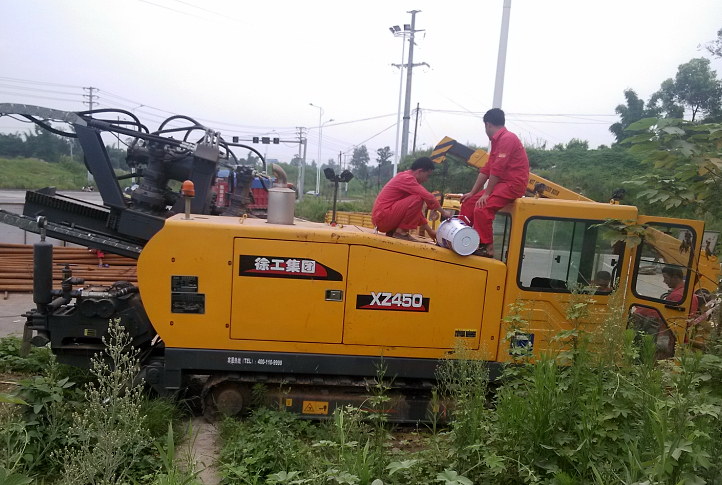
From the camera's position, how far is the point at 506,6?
9547 mm

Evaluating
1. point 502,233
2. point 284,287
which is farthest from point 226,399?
point 502,233

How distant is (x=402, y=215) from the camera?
4891 millimetres

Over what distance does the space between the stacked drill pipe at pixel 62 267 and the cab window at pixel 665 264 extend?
928cm

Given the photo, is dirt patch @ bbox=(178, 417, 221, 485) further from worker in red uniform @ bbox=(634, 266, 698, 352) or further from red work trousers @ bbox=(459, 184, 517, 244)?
worker in red uniform @ bbox=(634, 266, 698, 352)

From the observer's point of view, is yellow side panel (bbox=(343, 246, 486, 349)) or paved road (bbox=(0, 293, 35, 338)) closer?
yellow side panel (bbox=(343, 246, 486, 349))

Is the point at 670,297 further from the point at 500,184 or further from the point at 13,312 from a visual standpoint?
the point at 13,312

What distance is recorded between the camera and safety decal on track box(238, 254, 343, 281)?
4.38 meters

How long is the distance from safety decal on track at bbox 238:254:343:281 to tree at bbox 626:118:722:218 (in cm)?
265

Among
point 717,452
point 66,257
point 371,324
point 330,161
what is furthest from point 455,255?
point 330,161

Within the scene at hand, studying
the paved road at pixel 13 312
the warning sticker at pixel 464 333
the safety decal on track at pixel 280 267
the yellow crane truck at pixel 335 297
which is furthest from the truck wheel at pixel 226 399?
the paved road at pixel 13 312

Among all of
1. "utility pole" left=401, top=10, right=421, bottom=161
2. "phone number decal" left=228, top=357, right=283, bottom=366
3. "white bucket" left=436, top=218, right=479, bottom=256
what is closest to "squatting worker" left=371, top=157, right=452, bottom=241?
"white bucket" left=436, top=218, right=479, bottom=256

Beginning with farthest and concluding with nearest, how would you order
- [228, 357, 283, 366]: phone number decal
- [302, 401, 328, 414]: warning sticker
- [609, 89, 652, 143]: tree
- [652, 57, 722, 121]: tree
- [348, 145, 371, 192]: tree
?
[348, 145, 371, 192]: tree < [609, 89, 652, 143]: tree < [652, 57, 722, 121]: tree < [302, 401, 328, 414]: warning sticker < [228, 357, 283, 366]: phone number decal

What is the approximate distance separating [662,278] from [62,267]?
11150mm

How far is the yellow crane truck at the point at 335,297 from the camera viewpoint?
4359 mm
